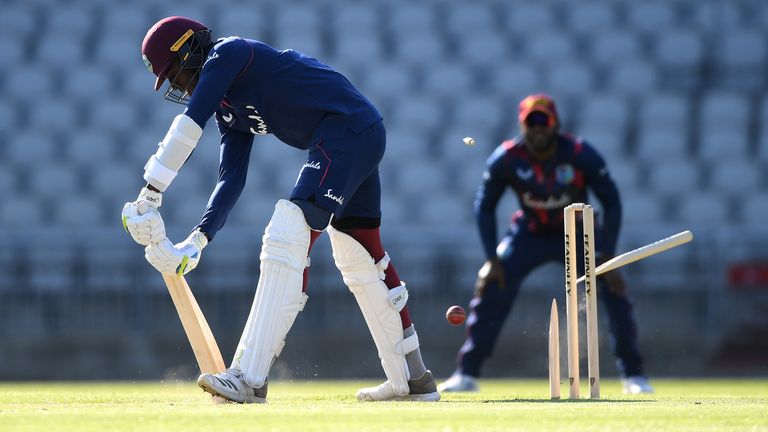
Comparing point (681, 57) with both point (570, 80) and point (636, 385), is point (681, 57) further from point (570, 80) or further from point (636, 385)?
point (636, 385)

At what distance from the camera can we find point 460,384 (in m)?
6.12

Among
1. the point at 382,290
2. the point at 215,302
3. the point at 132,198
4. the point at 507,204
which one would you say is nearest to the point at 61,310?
the point at 215,302

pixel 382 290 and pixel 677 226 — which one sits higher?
pixel 677 226

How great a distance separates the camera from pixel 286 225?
389cm

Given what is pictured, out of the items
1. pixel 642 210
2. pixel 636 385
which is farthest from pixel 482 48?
pixel 636 385

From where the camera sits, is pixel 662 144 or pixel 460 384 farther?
pixel 662 144

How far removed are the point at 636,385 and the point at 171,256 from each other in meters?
2.79

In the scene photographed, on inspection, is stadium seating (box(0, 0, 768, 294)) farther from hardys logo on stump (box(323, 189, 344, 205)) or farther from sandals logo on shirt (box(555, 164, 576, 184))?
hardys logo on stump (box(323, 189, 344, 205))

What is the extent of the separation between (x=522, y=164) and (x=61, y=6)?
7080 mm

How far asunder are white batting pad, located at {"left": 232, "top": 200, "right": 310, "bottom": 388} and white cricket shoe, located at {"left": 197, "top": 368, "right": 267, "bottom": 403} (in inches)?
0.9

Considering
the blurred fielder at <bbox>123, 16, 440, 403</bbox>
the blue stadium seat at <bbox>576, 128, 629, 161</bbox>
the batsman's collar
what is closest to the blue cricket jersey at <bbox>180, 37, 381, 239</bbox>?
the blurred fielder at <bbox>123, 16, 440, 403</bbox>

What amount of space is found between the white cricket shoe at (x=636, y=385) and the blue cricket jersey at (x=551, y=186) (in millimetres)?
602

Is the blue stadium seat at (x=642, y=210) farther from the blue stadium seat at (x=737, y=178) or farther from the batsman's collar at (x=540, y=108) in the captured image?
the batsman's collar at (x=540, y=108)

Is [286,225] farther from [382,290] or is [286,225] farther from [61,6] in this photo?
[61,6]
